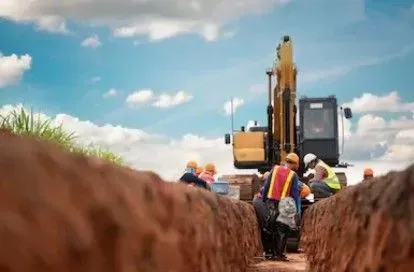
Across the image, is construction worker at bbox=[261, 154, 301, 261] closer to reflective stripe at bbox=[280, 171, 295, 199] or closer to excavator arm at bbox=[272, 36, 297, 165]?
reflective stripe at bbox=[280, 171, 295, 199]

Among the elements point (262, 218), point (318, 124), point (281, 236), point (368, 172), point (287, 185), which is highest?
point (318, 124)

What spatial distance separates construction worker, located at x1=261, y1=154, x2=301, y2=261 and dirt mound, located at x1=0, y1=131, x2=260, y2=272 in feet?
35.7

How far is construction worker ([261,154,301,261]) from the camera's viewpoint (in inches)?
508

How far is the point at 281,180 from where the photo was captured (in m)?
12.9

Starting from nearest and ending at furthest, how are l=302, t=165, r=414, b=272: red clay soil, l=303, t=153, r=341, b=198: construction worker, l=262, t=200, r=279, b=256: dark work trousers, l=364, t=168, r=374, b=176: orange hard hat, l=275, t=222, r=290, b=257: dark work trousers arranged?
l=302, t=165, r=414, b=272: red clay soil, l=275, t=222, r=290, b=257: dark work trousers, l=262, t=200, r=279, b=256: dark work trousers, l=303, t=153, r=341, b=198: construction worker, l=364, t=168, r=374, b=176: orange hard hat

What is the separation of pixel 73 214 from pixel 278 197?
1191cm

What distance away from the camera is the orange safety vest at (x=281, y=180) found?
12898 millimetres

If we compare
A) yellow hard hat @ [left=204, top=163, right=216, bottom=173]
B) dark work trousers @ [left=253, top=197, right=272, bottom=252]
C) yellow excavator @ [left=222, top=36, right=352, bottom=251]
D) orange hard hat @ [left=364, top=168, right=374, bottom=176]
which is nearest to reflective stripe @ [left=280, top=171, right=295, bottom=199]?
dark work trousers @ [left=253, top=197, right=272, bottom=252]

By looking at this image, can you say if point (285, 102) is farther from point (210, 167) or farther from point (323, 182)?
point (323, 182)

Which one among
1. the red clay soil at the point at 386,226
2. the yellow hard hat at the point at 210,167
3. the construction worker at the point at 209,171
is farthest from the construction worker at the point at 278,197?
the red clay soil at the point at 386,226

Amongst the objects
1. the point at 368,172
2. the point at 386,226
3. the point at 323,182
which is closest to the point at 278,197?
the point at 323,182

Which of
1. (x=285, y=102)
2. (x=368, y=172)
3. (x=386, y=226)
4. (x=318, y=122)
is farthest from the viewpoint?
(x=368, y=172)

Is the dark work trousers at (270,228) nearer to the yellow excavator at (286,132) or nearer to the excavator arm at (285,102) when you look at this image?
the yellow excavator at (286,132)

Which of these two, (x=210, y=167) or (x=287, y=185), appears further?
(x=210, y=167)
